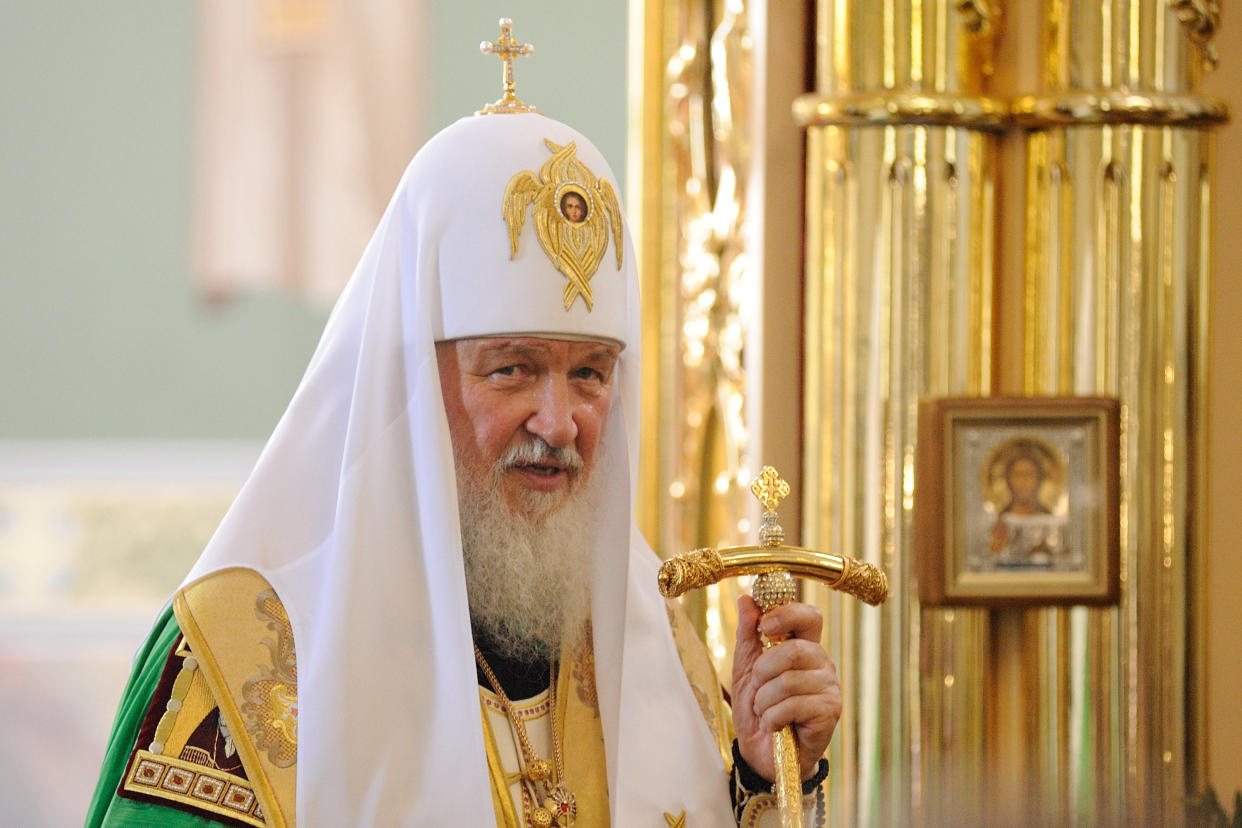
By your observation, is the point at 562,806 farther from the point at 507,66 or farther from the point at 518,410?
the point at 507,66

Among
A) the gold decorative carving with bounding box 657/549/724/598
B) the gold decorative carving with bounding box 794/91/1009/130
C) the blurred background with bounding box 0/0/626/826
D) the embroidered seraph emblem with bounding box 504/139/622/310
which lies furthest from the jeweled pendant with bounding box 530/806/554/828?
the blurred background with bounding box 0/0/626/826

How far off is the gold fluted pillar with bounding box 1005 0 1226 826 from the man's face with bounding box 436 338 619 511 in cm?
142

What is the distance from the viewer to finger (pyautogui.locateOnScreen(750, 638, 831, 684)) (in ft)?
7.73

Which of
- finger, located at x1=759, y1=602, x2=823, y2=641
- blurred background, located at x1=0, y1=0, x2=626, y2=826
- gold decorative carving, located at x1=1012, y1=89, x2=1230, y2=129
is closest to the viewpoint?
finger, located at x1=759, y1=602, x2=823, y2=641

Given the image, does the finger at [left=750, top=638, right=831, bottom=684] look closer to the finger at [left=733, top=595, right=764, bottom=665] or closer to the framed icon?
the finger at [left=733, top=595, right=764, bottom=665]

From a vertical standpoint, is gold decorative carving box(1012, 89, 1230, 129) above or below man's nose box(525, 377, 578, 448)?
above

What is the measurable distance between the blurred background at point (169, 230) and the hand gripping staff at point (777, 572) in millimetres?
6663

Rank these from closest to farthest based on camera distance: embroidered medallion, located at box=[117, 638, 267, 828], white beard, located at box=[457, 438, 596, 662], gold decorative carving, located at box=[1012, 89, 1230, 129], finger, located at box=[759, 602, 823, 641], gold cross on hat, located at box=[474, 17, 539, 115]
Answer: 1. embroidered medallion, located at box=[117, 638, 267, 828]
2. finger, located at box=[759, 602, 823, 641]
3. white beard, located at box=[457, 438, 596, 662]
4. gold cross on hat, located at box=[474, 17, 539, 115]
5. gold decorative carving, located at box=[1012, 89, 1230, 129]

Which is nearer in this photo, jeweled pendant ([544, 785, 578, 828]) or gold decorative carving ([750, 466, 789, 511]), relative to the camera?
gold decorative carving ([750, 466, 789, 511])

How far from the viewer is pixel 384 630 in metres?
2.35

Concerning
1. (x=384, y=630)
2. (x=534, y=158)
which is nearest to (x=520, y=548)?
(x=384, y=630)

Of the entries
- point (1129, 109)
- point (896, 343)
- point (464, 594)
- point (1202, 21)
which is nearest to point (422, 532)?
point (464, 594)

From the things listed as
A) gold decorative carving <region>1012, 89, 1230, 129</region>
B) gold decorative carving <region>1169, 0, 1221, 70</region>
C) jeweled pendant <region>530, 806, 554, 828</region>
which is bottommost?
jeweled pendant <region>530, 806, 554, 828</region>

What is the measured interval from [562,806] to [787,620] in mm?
456
